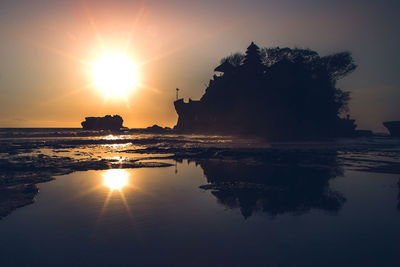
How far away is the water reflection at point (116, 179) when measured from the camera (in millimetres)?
12508

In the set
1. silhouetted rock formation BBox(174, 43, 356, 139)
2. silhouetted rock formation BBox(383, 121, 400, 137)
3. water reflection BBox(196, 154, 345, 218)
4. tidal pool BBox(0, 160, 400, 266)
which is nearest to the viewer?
tidal pool BBox(0, 160, 400, 266)

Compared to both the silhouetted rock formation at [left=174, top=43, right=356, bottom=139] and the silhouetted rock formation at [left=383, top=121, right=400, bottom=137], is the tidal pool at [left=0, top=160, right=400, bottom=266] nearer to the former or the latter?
the silhouetted rock formation at [left=174, top=43, right=356, bottom=139]

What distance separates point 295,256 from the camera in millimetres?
5676

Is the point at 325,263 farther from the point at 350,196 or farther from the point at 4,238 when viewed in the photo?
the point at 4,238

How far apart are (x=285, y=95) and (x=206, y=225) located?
6608 cm

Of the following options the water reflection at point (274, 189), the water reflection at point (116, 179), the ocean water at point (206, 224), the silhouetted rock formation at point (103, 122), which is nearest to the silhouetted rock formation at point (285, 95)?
the water reflection at point (274, 189)

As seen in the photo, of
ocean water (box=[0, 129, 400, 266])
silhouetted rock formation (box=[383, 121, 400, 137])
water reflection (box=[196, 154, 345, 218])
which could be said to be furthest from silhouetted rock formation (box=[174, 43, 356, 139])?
ocean water (box=[0, 129, 400, 266])

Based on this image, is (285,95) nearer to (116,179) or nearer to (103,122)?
(116,179)

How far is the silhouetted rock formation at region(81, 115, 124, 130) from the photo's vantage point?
160250 millimetres

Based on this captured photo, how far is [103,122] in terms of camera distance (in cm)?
16350

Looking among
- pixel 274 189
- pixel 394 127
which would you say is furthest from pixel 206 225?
pixel 394 127

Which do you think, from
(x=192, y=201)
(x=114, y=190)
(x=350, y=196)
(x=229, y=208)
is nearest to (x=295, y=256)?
(x=229, y=208)

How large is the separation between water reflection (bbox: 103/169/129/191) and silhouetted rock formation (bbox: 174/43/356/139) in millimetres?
51933

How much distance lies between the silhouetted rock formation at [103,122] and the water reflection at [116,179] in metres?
154
